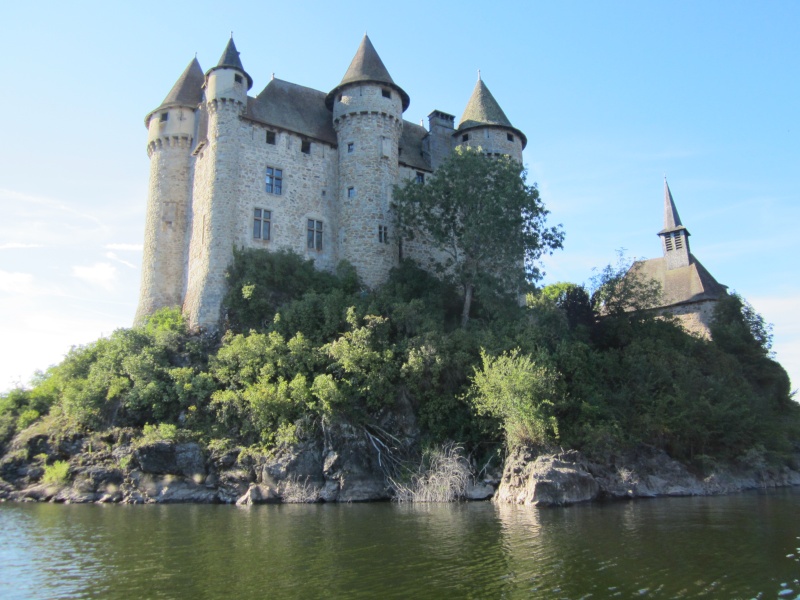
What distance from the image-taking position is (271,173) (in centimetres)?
3750

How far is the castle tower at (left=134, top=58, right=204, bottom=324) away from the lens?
3878 cm

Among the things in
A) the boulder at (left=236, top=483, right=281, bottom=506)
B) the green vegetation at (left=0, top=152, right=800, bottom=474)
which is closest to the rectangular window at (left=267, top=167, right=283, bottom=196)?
the green vegetation at (left=0, top=152, right=800, bottom=474)

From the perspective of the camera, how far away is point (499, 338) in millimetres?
29594

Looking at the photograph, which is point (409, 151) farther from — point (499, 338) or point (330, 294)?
point (499, 338)

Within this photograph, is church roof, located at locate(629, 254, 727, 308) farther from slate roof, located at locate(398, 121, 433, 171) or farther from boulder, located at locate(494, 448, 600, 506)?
boulder, located at locate(494, 448, 600, 506)

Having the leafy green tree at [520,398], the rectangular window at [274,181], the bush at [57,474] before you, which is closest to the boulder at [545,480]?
the leafy green tree at [520,398]

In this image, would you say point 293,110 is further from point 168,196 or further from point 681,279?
point 681,279

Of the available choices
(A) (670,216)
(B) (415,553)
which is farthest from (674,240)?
(B) (415,553)

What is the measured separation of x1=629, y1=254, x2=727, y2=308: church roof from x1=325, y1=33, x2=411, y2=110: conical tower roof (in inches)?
836

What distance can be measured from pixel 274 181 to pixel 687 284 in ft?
103

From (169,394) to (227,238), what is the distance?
31.5 ft

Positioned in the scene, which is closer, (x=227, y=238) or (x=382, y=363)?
(x=382, y=363)

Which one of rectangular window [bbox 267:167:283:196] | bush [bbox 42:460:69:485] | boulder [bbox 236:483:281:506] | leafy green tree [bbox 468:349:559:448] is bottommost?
boulder [bbox 236:483:281:506]

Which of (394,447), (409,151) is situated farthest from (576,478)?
(409,151)
